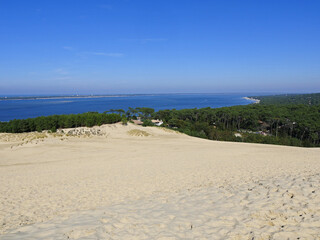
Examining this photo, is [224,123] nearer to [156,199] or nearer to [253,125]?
[253,125]

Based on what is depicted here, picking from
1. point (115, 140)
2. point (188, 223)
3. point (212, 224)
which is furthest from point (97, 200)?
point (115, 140)

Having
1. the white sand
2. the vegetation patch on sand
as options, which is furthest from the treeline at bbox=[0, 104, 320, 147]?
the white sand

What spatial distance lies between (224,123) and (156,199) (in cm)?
4515

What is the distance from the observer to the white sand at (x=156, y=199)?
4.59m

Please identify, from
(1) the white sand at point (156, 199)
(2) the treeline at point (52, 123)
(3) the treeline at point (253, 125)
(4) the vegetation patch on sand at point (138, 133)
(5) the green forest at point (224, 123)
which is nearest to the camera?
(1) the white sand at point (156, 199)

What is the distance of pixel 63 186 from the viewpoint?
8961mm

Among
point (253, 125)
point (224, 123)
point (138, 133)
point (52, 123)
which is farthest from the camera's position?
point (224, 123)

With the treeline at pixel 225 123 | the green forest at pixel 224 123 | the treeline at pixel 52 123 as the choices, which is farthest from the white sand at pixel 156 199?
the treeline at pixel 225 123

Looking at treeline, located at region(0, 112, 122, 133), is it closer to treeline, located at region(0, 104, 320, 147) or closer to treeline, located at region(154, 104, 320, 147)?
treeline, located at region(0, 104, 320, 147)

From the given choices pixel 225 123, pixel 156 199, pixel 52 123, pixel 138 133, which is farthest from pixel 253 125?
pixel 156 199

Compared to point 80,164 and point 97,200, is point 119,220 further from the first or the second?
point 80,164

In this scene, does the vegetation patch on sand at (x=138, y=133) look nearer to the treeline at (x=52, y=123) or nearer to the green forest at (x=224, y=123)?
the green forest at (x=224, y=123)

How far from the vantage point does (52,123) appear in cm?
2267

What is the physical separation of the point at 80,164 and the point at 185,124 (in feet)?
93.6
